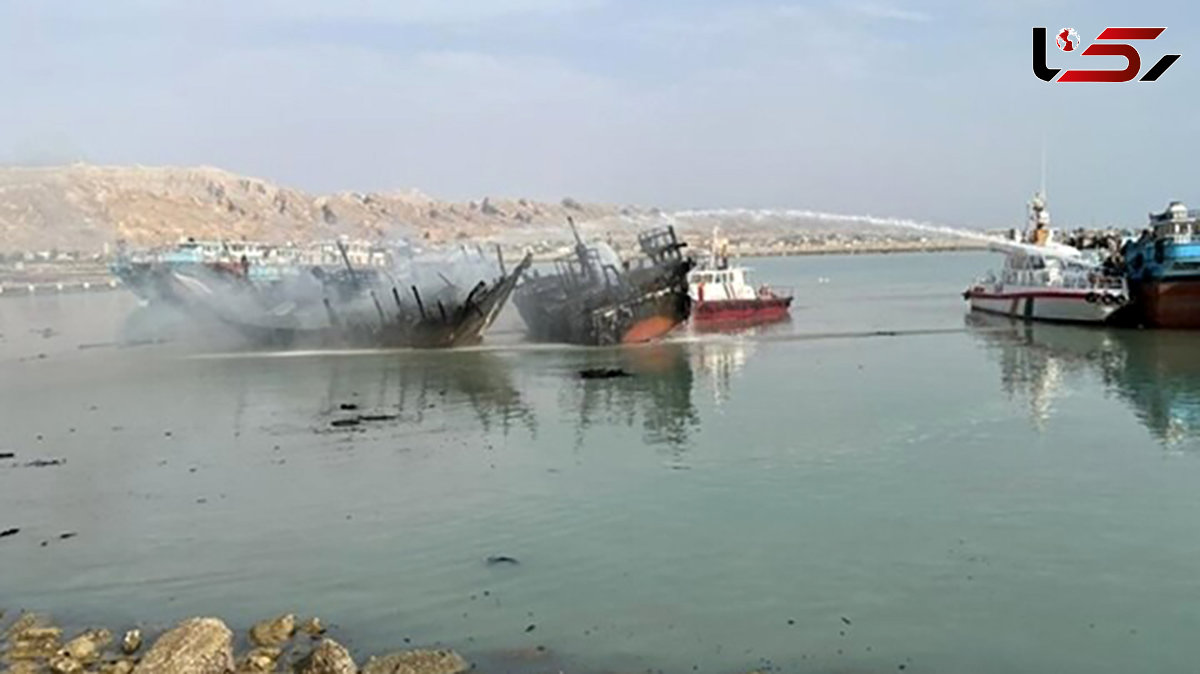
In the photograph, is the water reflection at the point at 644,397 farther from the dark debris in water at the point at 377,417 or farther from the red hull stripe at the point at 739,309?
the red hull stripe at the point at 739,309

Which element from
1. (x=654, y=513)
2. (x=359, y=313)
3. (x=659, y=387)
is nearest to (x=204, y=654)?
(x=654, y=513)

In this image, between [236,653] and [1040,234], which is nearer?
[236,653]

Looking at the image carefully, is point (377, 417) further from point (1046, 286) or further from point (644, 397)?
point (1046, 286)

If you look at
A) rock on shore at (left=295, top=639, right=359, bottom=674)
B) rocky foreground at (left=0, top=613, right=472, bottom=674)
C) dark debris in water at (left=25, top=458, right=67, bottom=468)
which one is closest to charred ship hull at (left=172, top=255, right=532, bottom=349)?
dark debris in water at (left=25, top=458, right=67, bottom=468)

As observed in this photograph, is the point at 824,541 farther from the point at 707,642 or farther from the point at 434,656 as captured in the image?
the point at 434,656

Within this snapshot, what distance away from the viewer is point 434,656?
49.7 ft

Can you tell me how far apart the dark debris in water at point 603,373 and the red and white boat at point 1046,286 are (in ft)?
92.7

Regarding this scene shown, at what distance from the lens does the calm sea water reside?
16.7m

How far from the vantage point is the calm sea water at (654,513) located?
1669 centimetres

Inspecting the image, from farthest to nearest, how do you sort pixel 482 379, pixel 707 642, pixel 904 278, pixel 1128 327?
pixel 904 278 < pixel 1128 327 < pixel 482 379 < pixel 707 642

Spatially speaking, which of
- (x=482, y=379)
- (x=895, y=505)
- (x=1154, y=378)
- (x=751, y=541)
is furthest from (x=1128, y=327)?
(x=751, y=541)

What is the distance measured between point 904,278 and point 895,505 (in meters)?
126

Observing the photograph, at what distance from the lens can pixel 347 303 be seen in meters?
64.8

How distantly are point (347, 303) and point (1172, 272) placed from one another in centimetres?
4271
